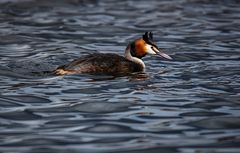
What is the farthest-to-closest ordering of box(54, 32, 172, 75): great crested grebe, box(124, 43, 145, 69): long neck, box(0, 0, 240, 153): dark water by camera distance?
box(124, 43, 145, 69): long neck
box(54, 32, 172, 75): great crested grebe
box(0, 0, 240, 153): dark water

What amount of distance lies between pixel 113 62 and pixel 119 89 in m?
1.63

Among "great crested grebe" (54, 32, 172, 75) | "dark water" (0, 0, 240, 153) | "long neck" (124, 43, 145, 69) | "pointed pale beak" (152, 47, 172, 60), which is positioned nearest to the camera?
"dark water" (0, 0, 240, 153)

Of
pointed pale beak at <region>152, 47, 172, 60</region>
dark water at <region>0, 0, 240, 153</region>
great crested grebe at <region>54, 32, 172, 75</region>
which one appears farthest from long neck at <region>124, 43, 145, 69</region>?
pointed pale beak at <region>152, 47, 172, 60</region>

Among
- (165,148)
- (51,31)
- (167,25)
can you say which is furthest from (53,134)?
(167,25)

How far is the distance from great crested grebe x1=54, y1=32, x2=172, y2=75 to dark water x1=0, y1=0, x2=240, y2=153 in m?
0.23

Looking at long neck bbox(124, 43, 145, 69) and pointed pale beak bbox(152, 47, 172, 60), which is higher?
pointed pale beak bbox(152, 47, 172, 60)

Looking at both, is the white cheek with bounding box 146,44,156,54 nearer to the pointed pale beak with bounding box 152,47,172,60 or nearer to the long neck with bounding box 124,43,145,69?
the pointed pale beak with bounding box 152,47,172,60

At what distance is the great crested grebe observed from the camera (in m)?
13.2

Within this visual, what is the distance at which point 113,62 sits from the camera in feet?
44.5

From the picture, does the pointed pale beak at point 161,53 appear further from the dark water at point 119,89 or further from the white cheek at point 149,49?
the dark water at point 119,89

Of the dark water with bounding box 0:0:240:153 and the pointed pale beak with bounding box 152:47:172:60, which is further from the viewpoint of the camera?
the pointed pale beak with bounding box 152:47:172:60

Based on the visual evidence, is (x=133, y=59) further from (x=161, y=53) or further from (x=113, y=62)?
(x=113, y=62)

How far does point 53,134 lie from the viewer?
9094 mm

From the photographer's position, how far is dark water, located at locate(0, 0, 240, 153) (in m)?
8.86
